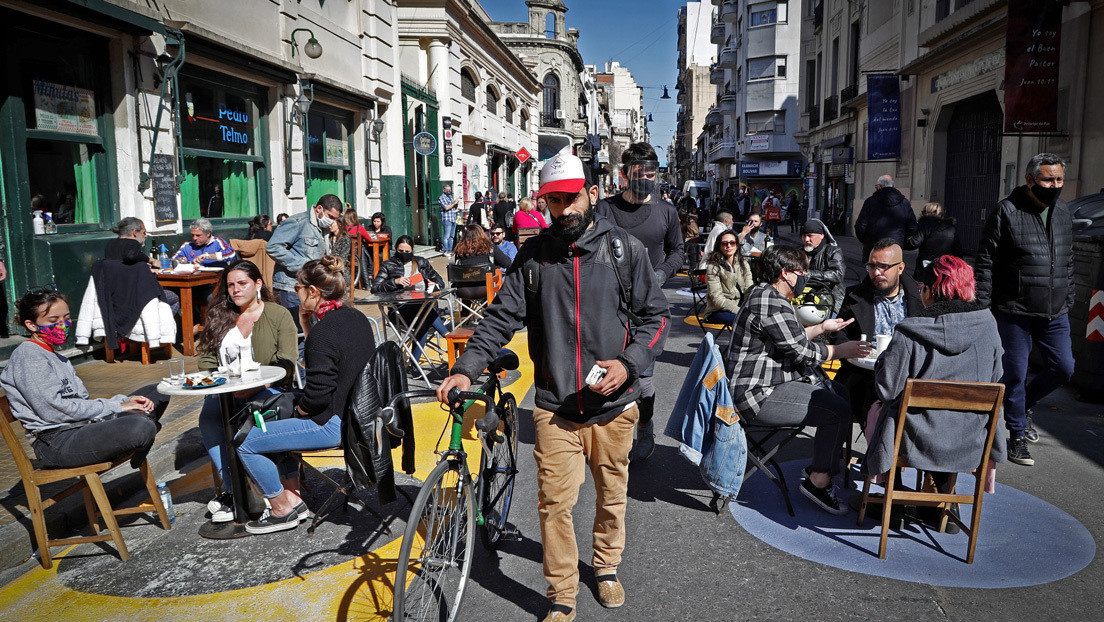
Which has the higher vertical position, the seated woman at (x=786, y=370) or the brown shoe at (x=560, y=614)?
the seated woman at (x=786, y=370)

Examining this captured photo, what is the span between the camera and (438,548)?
3.15 m

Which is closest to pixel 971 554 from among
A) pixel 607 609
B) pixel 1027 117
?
pixel 607 609

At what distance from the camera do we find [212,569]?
13.0ft

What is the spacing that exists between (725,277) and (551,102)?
159 ft

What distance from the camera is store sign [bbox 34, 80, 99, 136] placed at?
818cm

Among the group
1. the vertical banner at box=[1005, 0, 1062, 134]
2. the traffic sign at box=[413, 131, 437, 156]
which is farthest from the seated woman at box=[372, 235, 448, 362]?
the traffic sign at box=[413, 131, 437, 156]

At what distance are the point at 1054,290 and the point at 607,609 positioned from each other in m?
4.06

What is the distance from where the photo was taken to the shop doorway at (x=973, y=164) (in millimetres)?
16256

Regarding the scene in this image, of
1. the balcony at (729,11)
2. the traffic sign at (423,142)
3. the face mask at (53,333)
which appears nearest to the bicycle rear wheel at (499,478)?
the face mask at (53,333)

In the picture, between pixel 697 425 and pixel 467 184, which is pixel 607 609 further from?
pixel 467 184

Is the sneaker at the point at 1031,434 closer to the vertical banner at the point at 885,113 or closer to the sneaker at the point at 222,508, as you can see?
the sneaker at the point at 222,508

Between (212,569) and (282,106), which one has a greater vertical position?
(282,106)

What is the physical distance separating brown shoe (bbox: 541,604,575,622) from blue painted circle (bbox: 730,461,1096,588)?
1386mm

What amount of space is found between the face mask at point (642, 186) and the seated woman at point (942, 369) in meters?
2.16
